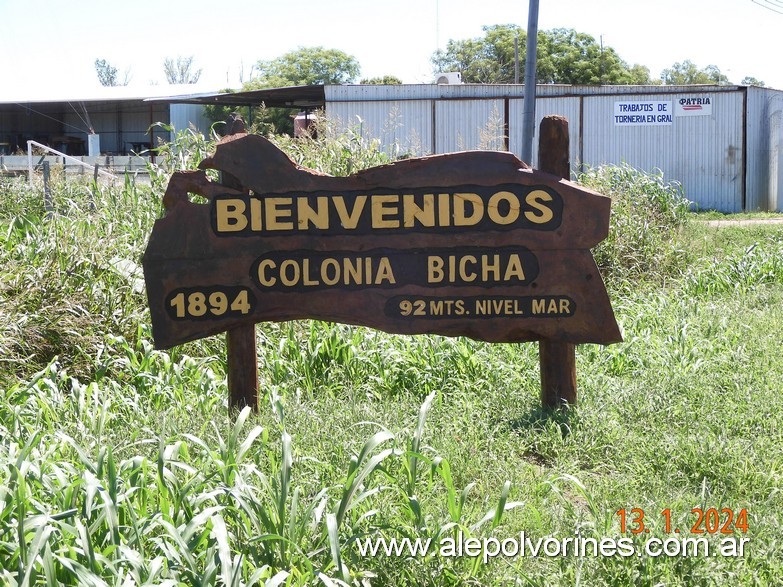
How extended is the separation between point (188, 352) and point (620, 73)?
48.0m

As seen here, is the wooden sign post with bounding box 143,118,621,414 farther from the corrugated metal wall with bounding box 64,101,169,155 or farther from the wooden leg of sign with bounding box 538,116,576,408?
the corrugated metal wall with bounding box 64,101,169,155

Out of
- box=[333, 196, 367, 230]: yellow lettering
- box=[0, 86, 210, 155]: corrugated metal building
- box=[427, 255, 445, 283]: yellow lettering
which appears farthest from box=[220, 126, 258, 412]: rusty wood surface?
box=[0, 86, 210, 155]: corrugated metal building

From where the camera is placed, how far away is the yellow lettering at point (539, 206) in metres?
4.77

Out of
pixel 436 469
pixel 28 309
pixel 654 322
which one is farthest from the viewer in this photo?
pixel 654 322

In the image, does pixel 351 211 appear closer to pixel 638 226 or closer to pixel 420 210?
pixel 420 210

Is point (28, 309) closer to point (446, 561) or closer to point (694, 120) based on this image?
point (446, 561)

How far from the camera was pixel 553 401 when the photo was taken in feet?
16.2

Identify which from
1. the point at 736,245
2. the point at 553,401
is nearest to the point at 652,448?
the point at 553,401

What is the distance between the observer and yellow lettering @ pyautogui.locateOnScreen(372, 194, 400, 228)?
15.9 feet

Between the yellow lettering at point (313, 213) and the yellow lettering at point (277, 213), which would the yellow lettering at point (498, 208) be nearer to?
the yellow lettering at point (313, 213)

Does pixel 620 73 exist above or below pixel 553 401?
above
